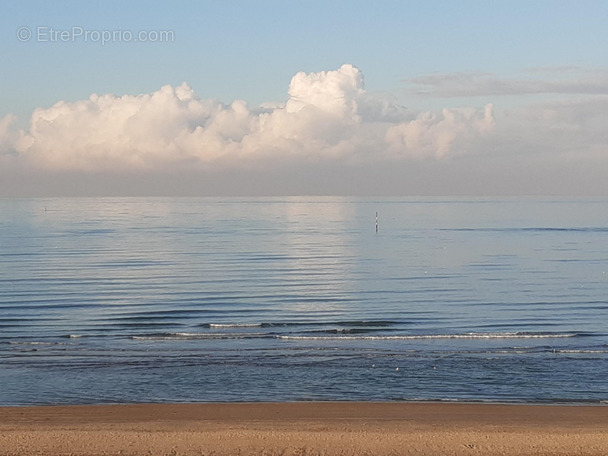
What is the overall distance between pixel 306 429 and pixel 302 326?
16.2 m

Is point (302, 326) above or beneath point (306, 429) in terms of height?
beneath

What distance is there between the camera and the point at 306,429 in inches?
627

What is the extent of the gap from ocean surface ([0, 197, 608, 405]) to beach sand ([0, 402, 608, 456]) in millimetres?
1359

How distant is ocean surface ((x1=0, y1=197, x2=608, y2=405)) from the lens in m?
21.0

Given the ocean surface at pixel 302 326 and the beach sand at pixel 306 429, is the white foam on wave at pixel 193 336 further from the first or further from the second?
the beach sand at pixel 306 429

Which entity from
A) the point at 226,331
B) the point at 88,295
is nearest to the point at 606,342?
the point at 226,331

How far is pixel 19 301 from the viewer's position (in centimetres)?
3925

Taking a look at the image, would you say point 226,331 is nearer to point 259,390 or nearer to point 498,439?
point 259,390

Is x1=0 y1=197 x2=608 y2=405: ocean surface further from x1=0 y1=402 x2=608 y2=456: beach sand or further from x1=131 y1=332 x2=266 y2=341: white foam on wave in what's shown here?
x1=0 y1=402 x2=608 y2=456: beach sand

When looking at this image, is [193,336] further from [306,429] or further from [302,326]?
[306,429]

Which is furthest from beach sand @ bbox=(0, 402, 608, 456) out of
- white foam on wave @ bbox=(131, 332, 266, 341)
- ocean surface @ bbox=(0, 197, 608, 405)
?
white foam on wave @ bbox=(131, 332, 266, 341)

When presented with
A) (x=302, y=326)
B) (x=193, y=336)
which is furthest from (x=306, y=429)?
(x=302, y=326)

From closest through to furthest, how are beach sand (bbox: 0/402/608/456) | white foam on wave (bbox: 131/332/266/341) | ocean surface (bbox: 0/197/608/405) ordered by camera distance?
beach sand (bbox: 0/402/608/456) < ocean surface (bbox: 0/197/608/405) < white foam on wave (bbox: 131/332/266/341)

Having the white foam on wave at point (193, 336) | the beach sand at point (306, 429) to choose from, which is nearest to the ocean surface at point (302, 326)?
the white foam on wave at point (193, 336)
